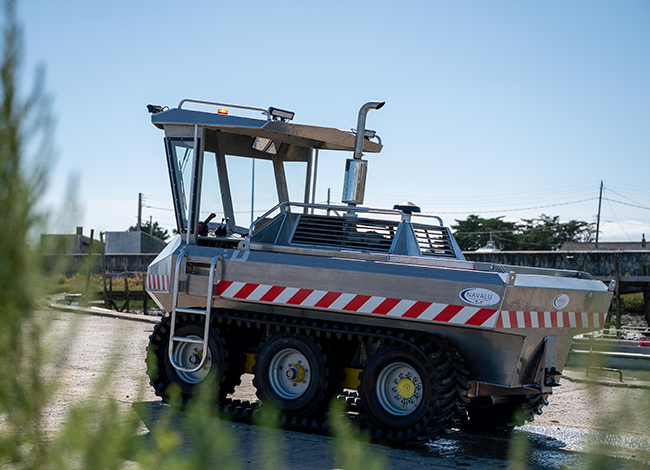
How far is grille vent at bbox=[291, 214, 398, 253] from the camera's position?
7379mm

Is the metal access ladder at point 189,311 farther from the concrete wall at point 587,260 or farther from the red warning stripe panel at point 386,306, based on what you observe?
the concrete wall at point 587,260

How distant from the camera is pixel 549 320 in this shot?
263 inches

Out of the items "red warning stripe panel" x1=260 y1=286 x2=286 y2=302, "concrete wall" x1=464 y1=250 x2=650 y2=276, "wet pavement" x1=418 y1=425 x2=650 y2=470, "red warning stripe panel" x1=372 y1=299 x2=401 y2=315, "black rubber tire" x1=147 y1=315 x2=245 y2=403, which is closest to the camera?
"wet pavement" x1=418 y1=425 x2=650 y2=470

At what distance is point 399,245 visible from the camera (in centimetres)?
722

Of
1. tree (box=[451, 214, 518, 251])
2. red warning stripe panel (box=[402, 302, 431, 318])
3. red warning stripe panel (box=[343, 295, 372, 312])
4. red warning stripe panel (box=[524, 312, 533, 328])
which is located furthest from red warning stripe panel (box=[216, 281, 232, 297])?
tree (box=[451, 214, 518, 251])

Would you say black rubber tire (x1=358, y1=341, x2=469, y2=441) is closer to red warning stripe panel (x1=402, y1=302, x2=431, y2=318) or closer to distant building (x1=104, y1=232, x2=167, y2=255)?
red warning stripe panel (x1=402, y1=302, x2=431, y2=318)

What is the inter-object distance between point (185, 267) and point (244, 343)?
1095 mm

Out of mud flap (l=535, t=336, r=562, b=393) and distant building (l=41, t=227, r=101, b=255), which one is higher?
distant building (l=41, t=227, r=101, b=255)

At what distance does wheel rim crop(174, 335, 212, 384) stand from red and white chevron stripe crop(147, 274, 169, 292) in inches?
25.1

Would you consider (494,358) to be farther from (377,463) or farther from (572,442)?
(377,463)

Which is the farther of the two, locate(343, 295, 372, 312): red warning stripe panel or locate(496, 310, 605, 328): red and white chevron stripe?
locate(343, 295, 372, 312): red warning stripe panel

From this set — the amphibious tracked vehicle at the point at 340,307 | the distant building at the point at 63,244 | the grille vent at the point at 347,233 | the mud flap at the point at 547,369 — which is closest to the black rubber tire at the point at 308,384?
the amphibious tracked vehicle at the point at 340,307

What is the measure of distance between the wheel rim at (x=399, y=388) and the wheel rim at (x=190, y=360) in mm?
2058

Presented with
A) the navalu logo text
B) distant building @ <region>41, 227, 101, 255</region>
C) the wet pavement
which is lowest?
the wet pavement
